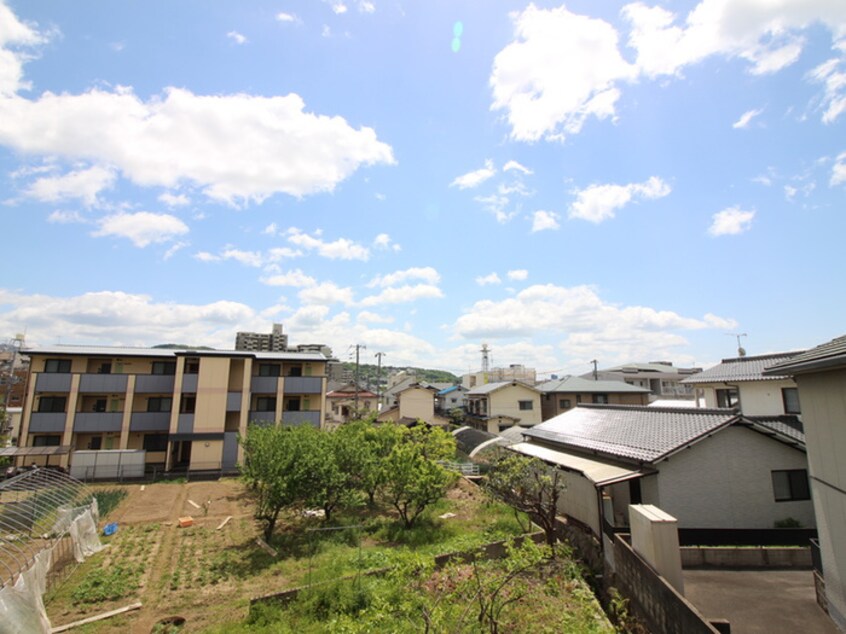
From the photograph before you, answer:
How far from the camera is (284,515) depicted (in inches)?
723

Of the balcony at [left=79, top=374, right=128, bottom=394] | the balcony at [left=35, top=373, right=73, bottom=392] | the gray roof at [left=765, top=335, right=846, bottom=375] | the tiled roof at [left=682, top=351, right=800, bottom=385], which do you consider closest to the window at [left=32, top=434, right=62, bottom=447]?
the balcony at [left=35, top=373, right=73, bottom=392]

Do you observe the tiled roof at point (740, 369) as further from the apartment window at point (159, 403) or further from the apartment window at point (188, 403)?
the apartment window at point (159, 403)

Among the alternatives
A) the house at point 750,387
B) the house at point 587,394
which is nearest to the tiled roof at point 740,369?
the house at point 750,387

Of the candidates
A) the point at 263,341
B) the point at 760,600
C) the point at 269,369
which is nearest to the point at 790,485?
the point at 760,600

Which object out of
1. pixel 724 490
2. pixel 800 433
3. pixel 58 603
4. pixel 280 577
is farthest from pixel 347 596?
pixel 800 433

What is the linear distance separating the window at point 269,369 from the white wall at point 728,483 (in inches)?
934

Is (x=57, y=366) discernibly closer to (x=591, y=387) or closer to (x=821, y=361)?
(x=821, y=361)

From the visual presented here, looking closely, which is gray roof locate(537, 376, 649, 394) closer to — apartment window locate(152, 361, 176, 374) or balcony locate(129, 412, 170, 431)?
apartment window locate(152, 361, 176, 374)

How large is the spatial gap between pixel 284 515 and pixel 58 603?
8709 mm

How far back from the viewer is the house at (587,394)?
3653 cm

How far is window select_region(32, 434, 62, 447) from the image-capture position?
81.9 ft

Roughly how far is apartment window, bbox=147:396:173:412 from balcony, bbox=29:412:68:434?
4179 mm

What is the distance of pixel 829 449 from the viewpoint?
701 centimetres

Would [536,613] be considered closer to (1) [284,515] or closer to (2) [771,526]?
(2) [771,526]
